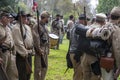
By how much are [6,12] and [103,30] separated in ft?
8.43

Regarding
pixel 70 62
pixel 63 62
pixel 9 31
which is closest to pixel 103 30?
pixel 9 31

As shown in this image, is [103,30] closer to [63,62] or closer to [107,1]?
[63,62]

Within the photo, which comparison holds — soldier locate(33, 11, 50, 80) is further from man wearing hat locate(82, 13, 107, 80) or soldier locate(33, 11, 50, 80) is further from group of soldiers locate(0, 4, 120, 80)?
man wearing hat locate(82, 13, 107, 80)

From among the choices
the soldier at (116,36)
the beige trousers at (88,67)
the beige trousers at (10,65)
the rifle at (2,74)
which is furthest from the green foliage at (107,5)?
the soldier at (116,36)

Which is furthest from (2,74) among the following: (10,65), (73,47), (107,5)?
(107,5)

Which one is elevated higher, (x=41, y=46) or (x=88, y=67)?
(x=88, y=67)

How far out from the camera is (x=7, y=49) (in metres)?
8.66

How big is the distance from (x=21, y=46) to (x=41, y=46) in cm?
135

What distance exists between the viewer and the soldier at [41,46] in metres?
10.3

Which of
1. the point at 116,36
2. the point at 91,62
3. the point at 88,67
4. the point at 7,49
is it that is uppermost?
the point at 116,36

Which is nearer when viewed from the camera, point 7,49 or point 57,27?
point 7,49

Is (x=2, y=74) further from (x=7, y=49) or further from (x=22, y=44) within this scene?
(x=22, y=44)

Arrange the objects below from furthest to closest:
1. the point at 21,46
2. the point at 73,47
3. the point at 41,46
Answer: the point at 41,46
the point at 73,47
the point at 21,46

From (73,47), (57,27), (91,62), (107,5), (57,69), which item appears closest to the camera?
(91,62)
